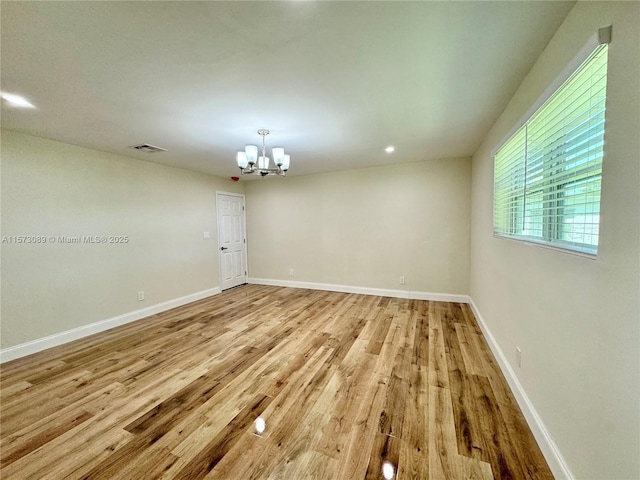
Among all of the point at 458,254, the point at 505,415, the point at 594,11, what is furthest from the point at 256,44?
the point at 458,254

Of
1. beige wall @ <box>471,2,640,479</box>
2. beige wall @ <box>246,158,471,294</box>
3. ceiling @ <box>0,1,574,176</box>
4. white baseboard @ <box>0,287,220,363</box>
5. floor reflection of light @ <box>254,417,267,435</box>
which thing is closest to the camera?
beige wall @ <box>471,2,640,479</box>

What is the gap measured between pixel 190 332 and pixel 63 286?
5.45 ft

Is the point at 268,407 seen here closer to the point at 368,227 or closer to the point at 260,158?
the point at 260,158

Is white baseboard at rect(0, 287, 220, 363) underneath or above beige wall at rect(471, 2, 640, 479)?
underneath

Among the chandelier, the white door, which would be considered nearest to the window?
the chandelier

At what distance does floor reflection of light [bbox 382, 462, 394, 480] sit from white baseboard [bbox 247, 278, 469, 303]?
3.39 m

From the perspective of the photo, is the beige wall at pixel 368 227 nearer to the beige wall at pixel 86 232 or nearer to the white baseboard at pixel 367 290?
the white baseboard at pixel 367 290

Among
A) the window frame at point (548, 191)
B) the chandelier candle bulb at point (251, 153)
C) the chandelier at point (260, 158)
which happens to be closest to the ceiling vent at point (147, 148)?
the chandelier at point (260, 158)

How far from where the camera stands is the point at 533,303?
66.6 inches

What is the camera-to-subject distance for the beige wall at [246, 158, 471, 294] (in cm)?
425

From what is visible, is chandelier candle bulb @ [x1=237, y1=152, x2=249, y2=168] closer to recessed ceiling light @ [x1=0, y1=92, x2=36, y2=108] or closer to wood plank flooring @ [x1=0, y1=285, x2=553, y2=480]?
recessed ceiling light @ [x1=0, y1=92, x2=36, y2=108]

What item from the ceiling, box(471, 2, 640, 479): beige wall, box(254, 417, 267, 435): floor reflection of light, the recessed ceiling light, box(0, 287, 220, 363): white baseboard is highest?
the ceiling

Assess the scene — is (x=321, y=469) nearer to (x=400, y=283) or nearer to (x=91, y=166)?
(x=400, y=283)

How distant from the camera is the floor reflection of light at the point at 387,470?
4.44 ft
